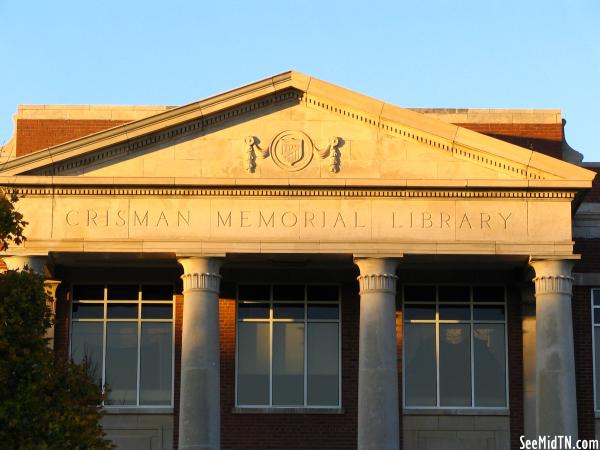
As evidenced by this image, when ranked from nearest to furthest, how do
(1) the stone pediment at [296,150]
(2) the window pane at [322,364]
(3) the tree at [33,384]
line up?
(3) the tree at [33,384] < (1) the stone pediment at [296,150] < (2) the window pane at [322,364]

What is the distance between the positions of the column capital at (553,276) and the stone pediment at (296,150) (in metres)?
2.02

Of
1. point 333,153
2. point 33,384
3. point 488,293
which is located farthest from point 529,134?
point 33,384

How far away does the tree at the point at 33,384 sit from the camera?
29.4 metres

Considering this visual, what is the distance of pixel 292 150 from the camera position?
3825cm

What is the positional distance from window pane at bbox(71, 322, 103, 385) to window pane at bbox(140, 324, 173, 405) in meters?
1.22

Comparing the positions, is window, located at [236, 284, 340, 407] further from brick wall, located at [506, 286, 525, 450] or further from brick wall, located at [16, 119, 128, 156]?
brick wall, located at [16, 119, 128, 156]

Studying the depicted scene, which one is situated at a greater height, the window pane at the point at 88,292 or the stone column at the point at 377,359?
the window pane at the point at 88,292

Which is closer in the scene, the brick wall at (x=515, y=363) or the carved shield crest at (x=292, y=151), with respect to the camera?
the carved shield crest at (x=292, y=151)

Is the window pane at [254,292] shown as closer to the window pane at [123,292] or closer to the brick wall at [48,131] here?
the window pane at [123,292]

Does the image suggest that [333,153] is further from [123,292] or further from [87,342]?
[87,342]

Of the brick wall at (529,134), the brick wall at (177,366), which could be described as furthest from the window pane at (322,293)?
the brick wall at (529,134)

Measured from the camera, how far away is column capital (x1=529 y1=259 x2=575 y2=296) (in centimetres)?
3750

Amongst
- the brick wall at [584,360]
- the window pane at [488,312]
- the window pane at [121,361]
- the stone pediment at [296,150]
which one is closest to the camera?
the stone pediment at [296,150]

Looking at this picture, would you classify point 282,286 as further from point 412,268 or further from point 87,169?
point 87,169
